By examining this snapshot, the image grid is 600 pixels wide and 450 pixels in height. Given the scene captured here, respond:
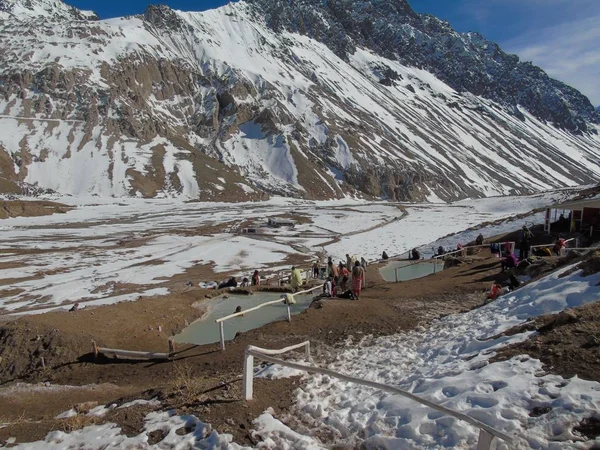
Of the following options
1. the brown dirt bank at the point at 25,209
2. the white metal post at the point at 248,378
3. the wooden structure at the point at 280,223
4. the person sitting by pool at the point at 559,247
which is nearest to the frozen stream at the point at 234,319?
the white metal post at the point at 248,378

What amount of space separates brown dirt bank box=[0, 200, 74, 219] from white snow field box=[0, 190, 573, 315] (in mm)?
3166

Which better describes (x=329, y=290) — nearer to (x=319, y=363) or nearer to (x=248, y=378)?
(x=319, y=363)

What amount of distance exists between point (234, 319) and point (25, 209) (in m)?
92.7

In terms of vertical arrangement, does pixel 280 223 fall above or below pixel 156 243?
above

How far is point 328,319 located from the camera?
15.6m

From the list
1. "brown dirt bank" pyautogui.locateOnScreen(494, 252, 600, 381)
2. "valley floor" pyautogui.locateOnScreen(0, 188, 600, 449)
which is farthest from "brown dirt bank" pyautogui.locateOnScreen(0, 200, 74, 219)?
"brown dirt bank" pyautogui.locateOnScreen(494, 252, 600, 381)

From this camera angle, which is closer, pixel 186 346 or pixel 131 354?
pixel 131 354

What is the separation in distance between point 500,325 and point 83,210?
109861mm

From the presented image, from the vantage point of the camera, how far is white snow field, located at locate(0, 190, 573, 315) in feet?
116

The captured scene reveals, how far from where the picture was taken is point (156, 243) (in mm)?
60750

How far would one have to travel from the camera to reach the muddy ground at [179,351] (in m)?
7.71

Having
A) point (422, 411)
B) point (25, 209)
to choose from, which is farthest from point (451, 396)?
point (25, 209)

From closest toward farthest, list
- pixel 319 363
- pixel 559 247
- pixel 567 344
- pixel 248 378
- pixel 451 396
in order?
1. pixel 451 396
2. pixel 567 344
3. pixel 248 378
4. pixel 319 363
5. pixel 559 247

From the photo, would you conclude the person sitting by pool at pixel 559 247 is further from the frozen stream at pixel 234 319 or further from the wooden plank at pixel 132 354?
the wooden plank at pixel 132 354
